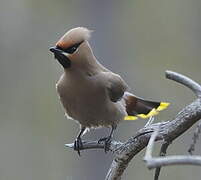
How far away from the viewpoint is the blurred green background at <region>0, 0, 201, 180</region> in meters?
8.14

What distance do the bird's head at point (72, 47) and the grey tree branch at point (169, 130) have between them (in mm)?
529

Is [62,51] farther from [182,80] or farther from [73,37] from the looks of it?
[182,80]

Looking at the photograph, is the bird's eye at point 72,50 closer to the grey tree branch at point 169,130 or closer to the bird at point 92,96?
the bird at point 92,96

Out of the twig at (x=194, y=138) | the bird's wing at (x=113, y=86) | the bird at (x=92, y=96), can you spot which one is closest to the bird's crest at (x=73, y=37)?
the bird at (x=92, y=96)

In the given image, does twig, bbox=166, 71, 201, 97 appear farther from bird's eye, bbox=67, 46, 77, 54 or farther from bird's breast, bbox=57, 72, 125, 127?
bird's breast, bbox=57, 72, 125, 127

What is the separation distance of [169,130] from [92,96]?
131 centimetres

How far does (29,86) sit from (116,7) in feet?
4.98

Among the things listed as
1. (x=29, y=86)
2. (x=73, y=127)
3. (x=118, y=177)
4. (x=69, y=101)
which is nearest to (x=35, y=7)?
(x=29, y=86)

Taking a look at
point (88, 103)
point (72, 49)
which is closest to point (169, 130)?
point (72, 49)

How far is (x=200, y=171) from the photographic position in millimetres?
7238

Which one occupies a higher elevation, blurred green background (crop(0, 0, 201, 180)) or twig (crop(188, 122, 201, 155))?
twig (crop(188, 122, 201, 155))

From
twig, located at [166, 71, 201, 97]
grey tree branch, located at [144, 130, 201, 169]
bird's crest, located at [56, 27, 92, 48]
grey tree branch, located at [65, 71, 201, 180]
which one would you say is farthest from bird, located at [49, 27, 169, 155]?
grey tree branch, located at [144, 130, 201, 169]

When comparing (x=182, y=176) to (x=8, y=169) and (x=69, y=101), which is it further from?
(x=69, y=101)

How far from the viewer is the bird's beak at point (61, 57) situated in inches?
98.3
